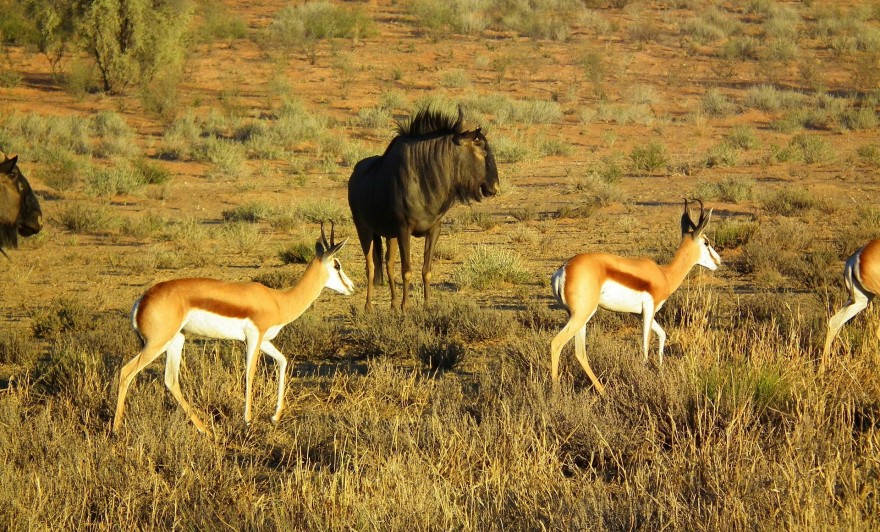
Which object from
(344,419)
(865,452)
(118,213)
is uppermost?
(865,452)

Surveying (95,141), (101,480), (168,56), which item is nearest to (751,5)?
(168,56)

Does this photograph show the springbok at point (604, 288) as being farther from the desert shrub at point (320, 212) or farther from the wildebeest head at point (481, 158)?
the desert shrub at point (320, 212)

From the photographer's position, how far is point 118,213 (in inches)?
733

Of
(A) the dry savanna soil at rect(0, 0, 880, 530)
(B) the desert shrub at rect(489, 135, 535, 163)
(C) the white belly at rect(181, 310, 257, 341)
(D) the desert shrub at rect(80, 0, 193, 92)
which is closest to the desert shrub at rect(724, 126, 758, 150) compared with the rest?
(A) the dry savanna soil at rect(0, 0, 880, 530)

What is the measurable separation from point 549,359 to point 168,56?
28363 mm

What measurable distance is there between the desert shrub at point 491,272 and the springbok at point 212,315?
5771 mm

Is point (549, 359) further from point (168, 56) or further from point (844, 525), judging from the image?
point (168, 56)

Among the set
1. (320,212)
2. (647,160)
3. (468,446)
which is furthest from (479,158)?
(647,160)

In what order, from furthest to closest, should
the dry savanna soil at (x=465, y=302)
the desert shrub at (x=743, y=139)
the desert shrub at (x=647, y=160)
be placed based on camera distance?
the desert shrub at (x=743, y=139), the desert shrub at (x=647, y=160), the dry savanna soil at (x=465, y=302)

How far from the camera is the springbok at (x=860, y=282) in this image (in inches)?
307

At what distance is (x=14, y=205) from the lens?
9.13 meters

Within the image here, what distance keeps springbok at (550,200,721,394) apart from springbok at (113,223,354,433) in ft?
5.37

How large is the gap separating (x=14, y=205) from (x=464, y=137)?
176 inches

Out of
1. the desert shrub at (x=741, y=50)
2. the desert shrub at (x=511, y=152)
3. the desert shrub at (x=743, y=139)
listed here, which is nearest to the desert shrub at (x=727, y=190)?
the desert shrub at (x=511, y=152)
